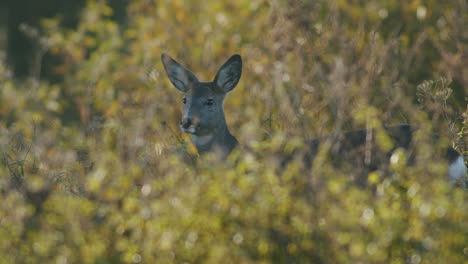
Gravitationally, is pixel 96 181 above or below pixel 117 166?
above

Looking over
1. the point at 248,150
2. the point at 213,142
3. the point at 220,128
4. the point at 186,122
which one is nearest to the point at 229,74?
the point at 220,128

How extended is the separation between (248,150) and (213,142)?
1201mm

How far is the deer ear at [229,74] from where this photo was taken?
8711mm

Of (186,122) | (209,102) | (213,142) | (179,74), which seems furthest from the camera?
(179,74)

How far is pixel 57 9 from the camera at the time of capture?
19.4 m

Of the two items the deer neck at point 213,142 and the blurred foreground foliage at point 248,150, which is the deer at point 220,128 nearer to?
the deer neck at point 213,142

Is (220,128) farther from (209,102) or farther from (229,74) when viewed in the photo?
(229,74)

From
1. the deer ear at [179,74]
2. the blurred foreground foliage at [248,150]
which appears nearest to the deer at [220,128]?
the deer ear at [179,74]

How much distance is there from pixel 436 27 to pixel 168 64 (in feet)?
11.0

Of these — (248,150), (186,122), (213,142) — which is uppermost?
(248,150)

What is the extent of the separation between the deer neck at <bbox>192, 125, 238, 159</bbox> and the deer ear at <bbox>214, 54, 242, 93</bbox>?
0.58 meters

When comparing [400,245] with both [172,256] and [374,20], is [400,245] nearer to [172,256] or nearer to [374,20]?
[172,256]

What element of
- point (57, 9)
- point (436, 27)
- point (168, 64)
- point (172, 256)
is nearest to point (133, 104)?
point (168, 64)

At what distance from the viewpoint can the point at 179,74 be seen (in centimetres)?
878
